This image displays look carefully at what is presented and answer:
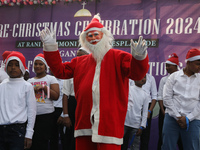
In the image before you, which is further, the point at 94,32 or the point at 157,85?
the point at 157,85

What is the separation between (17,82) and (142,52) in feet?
5.76

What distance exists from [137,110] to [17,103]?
199 centimetres

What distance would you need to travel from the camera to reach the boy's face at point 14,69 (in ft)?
11.3

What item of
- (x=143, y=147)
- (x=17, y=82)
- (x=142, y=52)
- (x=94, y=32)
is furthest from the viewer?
(x=143, y=147)

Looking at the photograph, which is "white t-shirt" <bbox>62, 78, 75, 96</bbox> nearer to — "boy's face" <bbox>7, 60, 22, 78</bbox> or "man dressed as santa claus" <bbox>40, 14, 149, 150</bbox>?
"boy's face" <bbox>7, 60, 22, 78</bbox>

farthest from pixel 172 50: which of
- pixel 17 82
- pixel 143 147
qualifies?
pixel 17 82

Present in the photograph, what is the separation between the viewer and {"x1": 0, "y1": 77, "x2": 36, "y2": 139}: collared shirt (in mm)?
3288

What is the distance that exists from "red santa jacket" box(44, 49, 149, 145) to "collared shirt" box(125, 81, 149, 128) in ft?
6.58

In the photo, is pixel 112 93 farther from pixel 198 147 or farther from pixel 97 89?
pixel 198 147

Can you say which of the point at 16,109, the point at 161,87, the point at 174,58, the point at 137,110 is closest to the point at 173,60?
the point at 174,58

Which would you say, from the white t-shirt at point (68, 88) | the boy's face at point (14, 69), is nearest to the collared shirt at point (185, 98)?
the white t-shirt at point (68, 88)

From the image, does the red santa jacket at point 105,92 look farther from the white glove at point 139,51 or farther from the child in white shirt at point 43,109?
the child in white shirt at point 43,109

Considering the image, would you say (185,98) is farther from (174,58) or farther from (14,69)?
(14,69)

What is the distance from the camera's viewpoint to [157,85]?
231 inches
